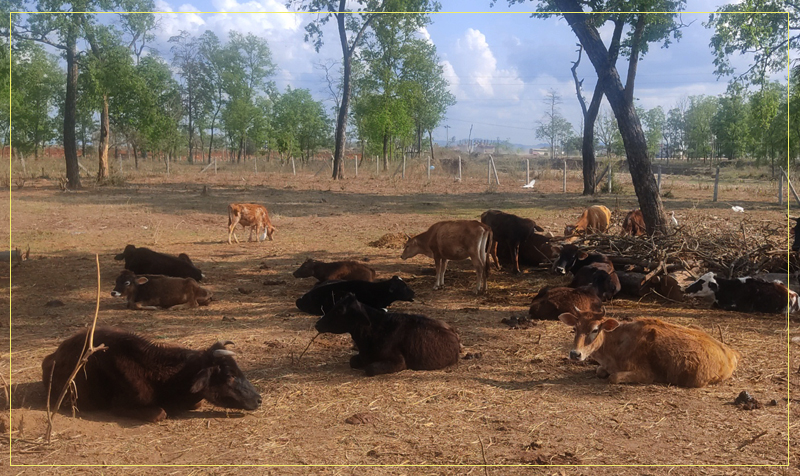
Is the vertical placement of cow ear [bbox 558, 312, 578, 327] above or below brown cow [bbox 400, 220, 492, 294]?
below

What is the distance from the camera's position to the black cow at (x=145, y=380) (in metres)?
5.34

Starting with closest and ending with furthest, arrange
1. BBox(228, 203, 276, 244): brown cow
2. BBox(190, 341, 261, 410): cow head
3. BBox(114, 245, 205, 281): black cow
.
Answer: BBox(190, 341, 261, 410): cow head
BBox(114, 245, 205, 281): black cow
BBox(228, 203, 276, 244): brown cow

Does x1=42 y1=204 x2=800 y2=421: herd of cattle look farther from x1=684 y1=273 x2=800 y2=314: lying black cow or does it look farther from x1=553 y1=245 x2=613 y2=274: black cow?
x1=553 y1=245 x2=613 y2=274: black cow

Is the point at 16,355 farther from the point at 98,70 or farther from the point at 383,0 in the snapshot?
the point at 383,0

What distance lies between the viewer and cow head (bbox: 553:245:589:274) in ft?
37.6

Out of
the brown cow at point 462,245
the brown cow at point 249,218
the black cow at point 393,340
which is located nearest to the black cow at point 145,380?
the black cow at point 393,340

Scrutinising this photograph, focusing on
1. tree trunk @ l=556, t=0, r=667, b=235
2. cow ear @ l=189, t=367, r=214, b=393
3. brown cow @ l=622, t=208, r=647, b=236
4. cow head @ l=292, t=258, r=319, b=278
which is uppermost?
tree trunk @ l=556, t=0, r=667, b=235

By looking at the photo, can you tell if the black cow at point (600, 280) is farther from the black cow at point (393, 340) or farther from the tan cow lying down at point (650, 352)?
the black cow at point (393, 340)

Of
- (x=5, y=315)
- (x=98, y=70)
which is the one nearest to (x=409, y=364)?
(x=5, y=315)

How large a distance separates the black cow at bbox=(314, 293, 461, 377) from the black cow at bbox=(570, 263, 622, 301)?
3.79 m

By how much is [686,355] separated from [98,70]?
2859 centimetres

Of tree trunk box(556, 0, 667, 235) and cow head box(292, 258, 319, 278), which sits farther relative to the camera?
tree trunk box(556, 0, 667, 235)

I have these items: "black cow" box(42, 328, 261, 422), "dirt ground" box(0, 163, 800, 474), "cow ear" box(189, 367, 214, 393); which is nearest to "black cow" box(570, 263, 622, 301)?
"dirt ground" box(0, 163, 800, 474)

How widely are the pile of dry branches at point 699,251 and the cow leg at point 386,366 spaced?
5591 millimetres
